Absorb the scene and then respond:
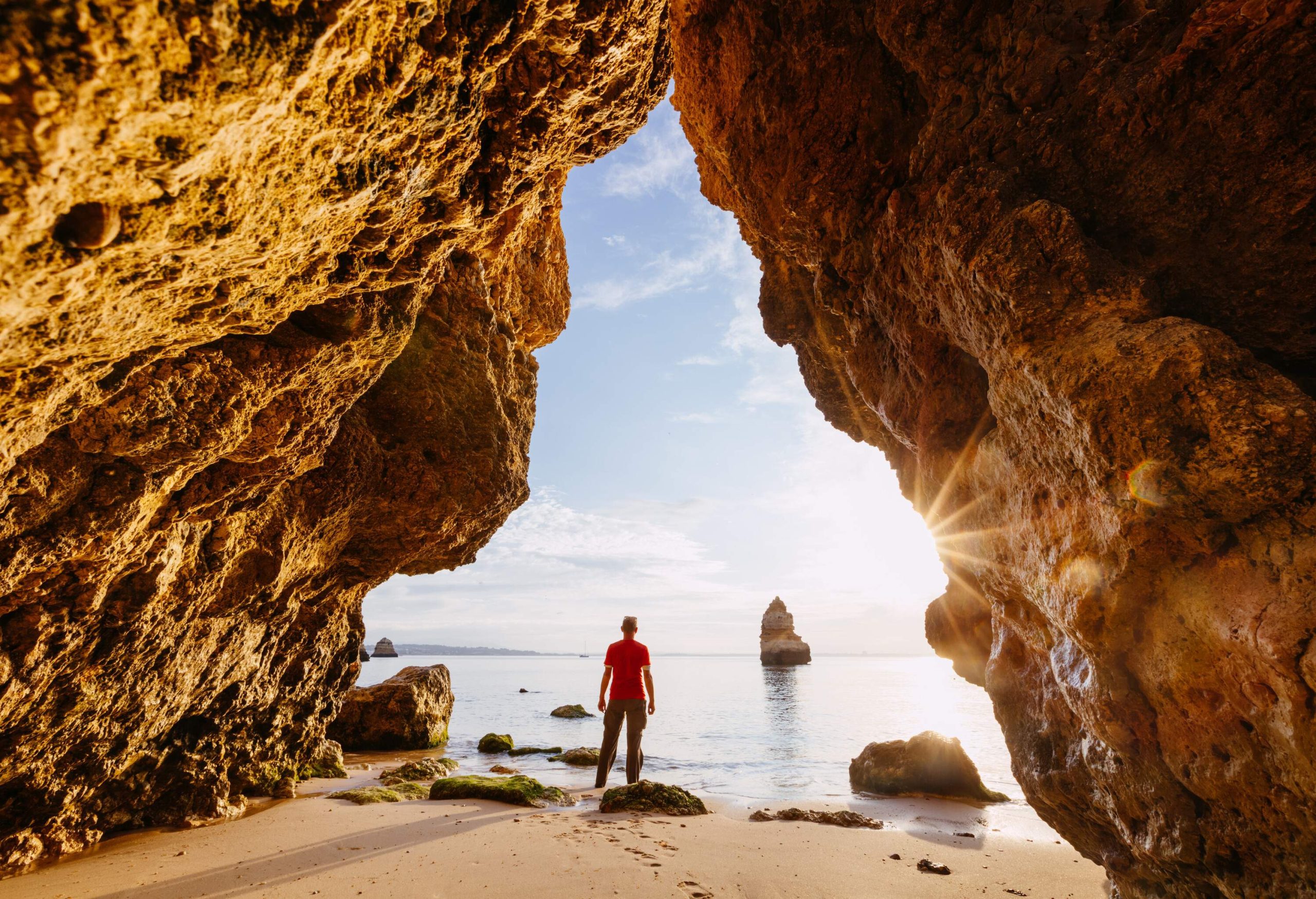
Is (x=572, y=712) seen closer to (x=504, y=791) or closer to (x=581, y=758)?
(x=581, y=758)

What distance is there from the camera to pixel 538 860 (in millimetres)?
5012

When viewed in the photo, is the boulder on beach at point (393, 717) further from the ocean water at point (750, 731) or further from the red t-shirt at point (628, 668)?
the red t-shirt at point (628, 668)

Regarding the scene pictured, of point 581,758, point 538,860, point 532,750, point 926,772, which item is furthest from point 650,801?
point 532,750

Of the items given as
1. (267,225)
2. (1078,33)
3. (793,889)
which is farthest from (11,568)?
(1078,33)

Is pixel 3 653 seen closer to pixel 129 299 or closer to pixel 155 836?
pixel 155 836

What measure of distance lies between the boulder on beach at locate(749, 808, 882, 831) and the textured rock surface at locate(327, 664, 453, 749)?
10.8 meters

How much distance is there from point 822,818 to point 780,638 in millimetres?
59041

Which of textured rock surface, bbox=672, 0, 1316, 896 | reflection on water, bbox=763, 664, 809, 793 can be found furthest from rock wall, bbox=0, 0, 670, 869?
reflection on water, bbox=763, 664, 809, 793

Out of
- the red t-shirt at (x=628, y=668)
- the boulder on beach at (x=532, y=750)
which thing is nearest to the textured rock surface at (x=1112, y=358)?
the red t-shirt at (x=628, y=668)

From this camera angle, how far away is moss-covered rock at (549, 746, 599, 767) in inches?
507

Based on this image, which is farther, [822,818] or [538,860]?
[822,818]

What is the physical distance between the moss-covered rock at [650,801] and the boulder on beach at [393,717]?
379 inches

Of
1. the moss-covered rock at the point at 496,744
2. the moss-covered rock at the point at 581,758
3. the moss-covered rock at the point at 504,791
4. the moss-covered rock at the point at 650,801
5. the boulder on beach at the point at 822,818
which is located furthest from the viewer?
the moss-covered rock at the point at 496,744

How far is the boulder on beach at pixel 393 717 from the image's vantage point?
14594 mm
